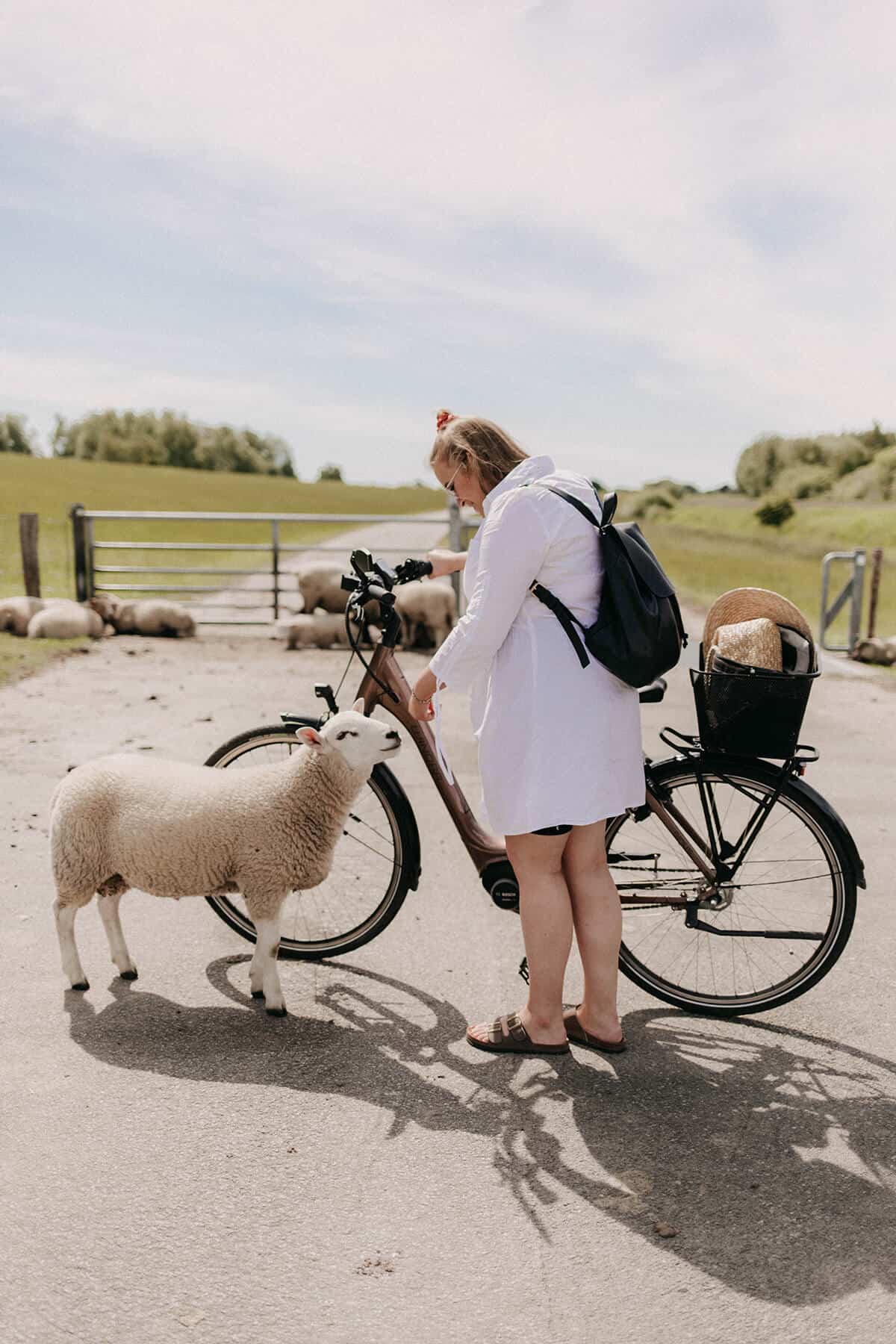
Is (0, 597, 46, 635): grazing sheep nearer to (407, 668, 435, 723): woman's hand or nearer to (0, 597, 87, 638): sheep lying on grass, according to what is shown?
(0, 597, 87, 638): sheep lying on grass

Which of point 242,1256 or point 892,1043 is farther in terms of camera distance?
point 892,1043

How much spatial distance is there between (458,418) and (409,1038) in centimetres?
201

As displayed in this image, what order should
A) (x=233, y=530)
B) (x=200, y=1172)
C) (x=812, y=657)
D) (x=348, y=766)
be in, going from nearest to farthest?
(x=200, y=1172)
(x=812, y=657)
(x=348, y=766)
(x=233, y=530)

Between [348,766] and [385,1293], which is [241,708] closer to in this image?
[348,766]

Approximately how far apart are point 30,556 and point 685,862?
550 inches

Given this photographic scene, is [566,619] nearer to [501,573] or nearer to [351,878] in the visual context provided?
[501,573]

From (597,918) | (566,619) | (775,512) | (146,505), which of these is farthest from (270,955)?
(146,505)

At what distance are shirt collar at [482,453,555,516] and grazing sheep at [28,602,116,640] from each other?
1155 cm

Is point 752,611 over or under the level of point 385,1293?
over

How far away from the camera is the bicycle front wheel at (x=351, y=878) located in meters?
4.05

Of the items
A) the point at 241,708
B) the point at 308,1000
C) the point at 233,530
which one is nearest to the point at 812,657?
the point at 308,1000

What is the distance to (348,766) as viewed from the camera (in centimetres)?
373

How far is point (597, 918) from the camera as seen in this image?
3494mm

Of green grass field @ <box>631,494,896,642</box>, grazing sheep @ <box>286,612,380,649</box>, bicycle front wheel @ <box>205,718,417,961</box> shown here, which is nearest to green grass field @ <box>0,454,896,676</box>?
green grass field @ <box>631,494,896,642</box>
